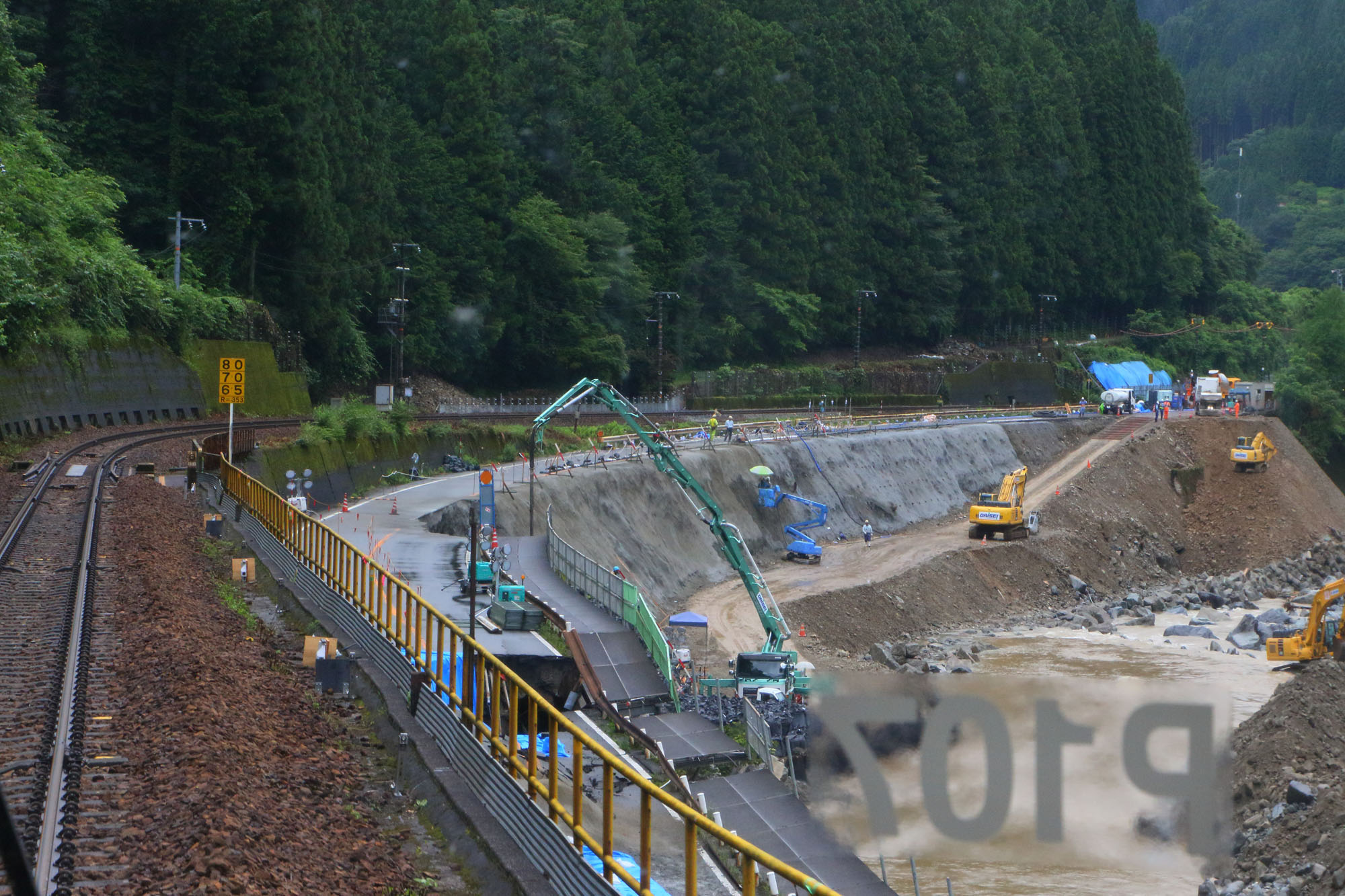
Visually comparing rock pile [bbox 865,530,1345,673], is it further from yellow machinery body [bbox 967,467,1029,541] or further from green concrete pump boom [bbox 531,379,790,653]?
green concrete pump boom [bbox 531,379,790,653]

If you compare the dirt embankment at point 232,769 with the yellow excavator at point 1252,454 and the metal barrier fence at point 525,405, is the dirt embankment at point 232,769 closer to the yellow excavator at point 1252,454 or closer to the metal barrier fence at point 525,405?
the metal barrier fence at point 525,405

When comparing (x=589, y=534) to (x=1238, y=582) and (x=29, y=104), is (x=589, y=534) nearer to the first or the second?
(x=29, y=104)

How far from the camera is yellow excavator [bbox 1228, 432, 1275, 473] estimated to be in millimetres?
70500

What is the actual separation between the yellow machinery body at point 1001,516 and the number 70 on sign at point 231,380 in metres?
33.0

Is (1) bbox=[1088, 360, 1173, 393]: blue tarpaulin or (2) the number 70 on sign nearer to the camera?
(2) the number 70 on sign

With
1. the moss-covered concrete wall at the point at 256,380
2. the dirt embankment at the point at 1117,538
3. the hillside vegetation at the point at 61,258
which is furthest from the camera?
the moss-covered concrete wall at the point at 256,380

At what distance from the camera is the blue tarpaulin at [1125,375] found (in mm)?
102625

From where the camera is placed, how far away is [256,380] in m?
51.7

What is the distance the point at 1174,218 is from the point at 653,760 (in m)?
129

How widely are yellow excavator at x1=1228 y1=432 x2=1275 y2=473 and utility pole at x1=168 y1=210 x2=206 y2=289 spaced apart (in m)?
55.8

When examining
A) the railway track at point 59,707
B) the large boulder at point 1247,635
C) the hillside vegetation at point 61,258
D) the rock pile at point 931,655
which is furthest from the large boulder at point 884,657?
the hillside vegetation at point 61,258

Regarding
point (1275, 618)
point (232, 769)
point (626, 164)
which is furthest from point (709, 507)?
point (626, 164)

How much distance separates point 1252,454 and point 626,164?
4317 centimetres

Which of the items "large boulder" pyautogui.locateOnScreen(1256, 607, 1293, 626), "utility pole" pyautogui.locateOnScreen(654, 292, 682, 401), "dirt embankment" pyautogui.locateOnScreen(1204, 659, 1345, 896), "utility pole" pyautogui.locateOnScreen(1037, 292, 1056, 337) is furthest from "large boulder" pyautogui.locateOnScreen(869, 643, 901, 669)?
"utility pole" pyautogui.locateOnScreen(1037, 292, 1056, 337)
